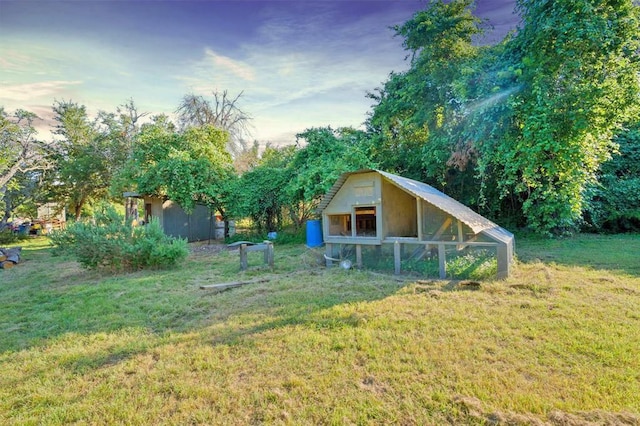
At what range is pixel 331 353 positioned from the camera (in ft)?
10.4

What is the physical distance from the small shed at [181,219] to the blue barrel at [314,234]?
16.3ft

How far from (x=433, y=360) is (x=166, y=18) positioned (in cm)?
666

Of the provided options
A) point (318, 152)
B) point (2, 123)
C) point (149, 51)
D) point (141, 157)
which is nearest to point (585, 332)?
point (149, 51)

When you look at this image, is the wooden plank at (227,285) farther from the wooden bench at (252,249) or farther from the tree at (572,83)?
the tree at (572,83)

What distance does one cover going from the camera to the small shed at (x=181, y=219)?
13477 mm

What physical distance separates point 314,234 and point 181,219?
6.58 metres

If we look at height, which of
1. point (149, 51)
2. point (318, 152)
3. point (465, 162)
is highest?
point (149, 51)

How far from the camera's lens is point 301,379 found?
8.99ft

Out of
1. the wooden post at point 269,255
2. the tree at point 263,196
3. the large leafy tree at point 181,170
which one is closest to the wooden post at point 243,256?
Result: the wooden post at point 269,255

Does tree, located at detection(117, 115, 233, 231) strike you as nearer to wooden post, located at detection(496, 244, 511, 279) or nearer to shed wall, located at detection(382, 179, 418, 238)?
shed wall, located at detection(382, 179, 418, 238)

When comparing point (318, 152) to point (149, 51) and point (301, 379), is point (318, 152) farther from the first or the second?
point (301, 379)

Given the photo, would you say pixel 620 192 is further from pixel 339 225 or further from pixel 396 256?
pixel 339 225

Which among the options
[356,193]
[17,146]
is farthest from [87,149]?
[356,193]

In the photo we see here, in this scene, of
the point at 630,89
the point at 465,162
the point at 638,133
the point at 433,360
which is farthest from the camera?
the point at 638,133
